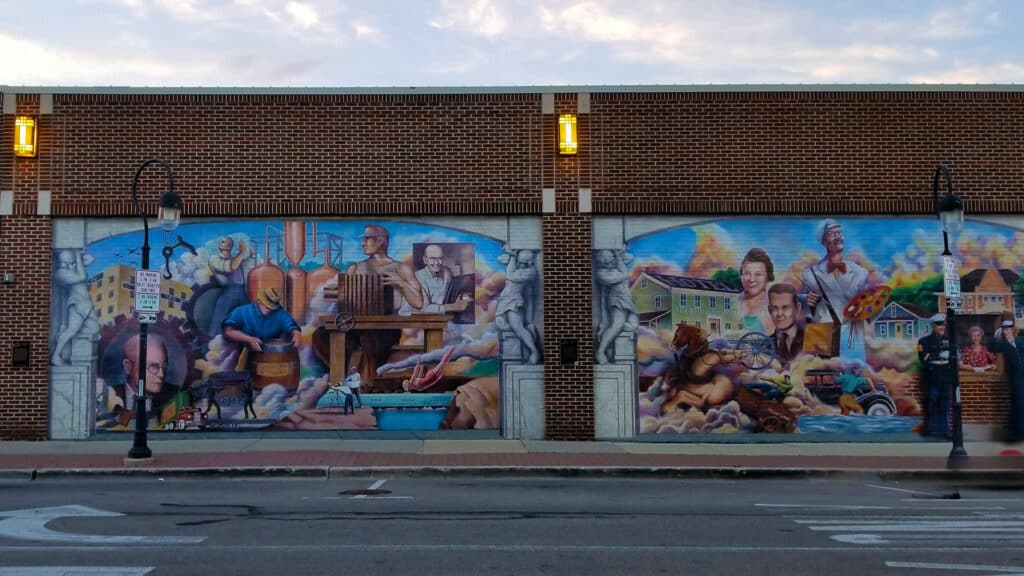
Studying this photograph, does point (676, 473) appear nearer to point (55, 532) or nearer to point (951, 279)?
point (951, 279)

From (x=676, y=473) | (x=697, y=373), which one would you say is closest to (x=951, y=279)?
(x=697, y=373)

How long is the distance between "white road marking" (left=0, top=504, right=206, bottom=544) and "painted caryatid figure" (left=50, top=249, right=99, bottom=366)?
7345mm

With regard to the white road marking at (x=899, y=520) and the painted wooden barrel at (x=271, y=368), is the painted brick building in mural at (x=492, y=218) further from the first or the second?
the white road marking at (x=899, y=520)

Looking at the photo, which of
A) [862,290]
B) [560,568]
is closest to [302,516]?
[560,568]

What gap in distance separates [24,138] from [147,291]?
489 cm

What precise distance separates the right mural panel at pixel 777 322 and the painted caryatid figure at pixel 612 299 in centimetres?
3

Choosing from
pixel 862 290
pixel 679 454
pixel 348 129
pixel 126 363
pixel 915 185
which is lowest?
pixel 679 454

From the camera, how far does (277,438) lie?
17562mm

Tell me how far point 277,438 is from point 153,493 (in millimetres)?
5153

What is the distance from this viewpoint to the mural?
58.1 feet

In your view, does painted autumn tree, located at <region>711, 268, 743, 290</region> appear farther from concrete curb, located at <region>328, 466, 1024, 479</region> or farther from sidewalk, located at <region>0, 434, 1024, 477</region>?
concrete curb, located at <region>328, 466, 1024, 479</region>

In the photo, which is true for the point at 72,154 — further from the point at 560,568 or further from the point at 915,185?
the point at 915,185

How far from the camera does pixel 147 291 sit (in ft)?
50.0

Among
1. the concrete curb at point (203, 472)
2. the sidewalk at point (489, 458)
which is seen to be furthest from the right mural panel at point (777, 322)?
the concrete curb at point (203, 472)
